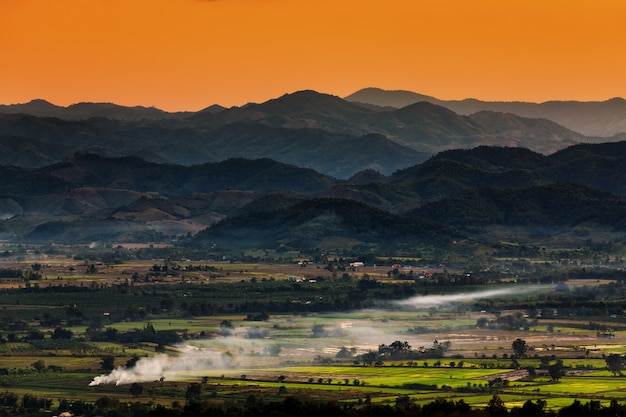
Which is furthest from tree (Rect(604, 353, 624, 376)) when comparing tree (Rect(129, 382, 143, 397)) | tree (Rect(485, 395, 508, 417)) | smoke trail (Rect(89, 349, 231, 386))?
→ tree (Rect(129, 382, 143, 397))

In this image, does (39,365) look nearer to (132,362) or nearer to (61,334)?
(132,362)

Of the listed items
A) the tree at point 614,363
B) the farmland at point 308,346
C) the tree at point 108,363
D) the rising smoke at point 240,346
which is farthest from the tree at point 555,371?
the tree at point 108,363

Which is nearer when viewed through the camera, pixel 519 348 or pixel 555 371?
pixel 555 371

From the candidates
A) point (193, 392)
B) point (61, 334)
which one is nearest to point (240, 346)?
point (61, 334)

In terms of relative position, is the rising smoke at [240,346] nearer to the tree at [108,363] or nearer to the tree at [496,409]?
the tree at [108,363]

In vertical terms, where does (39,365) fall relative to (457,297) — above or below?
below
